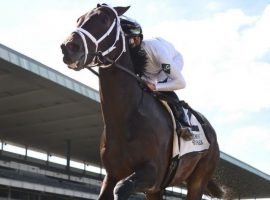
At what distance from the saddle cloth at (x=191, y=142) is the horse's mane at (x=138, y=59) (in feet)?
1.31

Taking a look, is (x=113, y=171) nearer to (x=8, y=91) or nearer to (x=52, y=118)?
(x=8, y=91)

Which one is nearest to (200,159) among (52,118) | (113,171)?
(113,171)

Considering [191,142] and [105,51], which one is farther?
[191,142]

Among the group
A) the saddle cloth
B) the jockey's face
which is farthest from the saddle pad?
the jockey's face

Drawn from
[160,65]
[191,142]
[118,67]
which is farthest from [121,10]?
[191,142]

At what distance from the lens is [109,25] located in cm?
468

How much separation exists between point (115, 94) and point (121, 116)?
0.19m

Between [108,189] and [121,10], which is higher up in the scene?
[121,10]

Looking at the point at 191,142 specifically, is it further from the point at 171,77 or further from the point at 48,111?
the point at 48,111

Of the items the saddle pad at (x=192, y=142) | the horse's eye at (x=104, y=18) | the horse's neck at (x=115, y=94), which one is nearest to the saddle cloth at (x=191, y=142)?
the saddle pad at (x=192, y=142)

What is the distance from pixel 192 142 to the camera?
5.53 meters

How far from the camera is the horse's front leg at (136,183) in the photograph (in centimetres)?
420

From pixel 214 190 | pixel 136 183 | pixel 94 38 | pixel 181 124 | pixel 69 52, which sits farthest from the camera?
pixel 214 190

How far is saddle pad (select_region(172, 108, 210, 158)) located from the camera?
5.21 m
